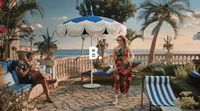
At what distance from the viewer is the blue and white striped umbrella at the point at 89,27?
942 cm

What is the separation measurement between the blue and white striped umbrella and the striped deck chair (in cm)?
257

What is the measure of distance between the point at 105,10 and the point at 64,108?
47.5ft

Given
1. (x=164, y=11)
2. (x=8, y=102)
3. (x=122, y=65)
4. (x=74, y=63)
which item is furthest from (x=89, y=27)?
(x=164, y=11)

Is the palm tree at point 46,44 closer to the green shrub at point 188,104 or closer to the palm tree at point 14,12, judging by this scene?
the palm tree at point 14,12

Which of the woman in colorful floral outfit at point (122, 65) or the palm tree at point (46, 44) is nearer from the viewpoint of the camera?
the woman in colorful floral outfit at point (122, 65)

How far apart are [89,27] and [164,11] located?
889 cm

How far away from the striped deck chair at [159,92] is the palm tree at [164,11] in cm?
984

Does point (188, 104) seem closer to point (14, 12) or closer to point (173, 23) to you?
point (14, 12)

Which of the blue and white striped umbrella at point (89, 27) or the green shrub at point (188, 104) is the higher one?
the blue and white striped umbrella at point (89, 27)

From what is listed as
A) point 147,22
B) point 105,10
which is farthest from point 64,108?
point 105,10

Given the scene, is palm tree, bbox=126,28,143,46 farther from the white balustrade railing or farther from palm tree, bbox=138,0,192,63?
the white balustrade railing

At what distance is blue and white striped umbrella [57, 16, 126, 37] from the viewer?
9422 mm

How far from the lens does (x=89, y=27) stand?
9422mm

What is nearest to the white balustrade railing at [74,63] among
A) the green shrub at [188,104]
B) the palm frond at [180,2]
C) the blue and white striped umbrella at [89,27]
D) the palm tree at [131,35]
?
the blue and white striped umbrella at [89,27]
